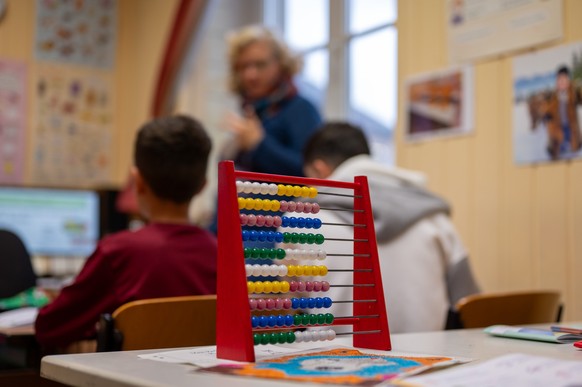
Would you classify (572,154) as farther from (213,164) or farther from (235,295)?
(213,164)

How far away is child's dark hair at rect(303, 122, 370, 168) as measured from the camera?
2.46 metres

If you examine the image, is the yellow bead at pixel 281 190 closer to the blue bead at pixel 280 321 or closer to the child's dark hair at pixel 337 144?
the blue bead at pixel 280 321

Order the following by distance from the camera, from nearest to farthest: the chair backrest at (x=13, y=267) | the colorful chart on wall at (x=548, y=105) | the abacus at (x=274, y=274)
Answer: the abacus at (x=274, y=274), the colorful chart on wall at (x=548, y=105), the chair backrest at (x=13, y=267)

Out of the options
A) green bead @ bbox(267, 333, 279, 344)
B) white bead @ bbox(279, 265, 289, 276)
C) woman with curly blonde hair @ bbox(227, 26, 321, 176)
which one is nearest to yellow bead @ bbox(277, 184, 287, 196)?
white bead @ bbox(279, 265, 289, 276)

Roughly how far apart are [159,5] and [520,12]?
3.02 metres

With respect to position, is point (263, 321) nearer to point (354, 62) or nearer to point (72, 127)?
point (354, 62)

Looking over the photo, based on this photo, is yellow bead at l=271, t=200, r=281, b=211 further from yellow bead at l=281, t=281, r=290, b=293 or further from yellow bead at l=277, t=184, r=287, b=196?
yellow bead at l=281, t=281, r=290, b=293

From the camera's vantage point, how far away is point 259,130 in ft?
11.3

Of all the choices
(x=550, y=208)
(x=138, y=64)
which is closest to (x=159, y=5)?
(x=138, y=64)

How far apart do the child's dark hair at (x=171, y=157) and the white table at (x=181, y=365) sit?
0.80 m

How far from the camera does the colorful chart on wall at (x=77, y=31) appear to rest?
4973 mm

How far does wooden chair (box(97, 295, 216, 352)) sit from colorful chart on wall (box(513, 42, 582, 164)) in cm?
144

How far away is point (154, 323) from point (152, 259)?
0.90ft

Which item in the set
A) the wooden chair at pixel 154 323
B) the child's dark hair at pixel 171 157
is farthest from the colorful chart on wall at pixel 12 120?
the wooden chair at pixel 154 323
